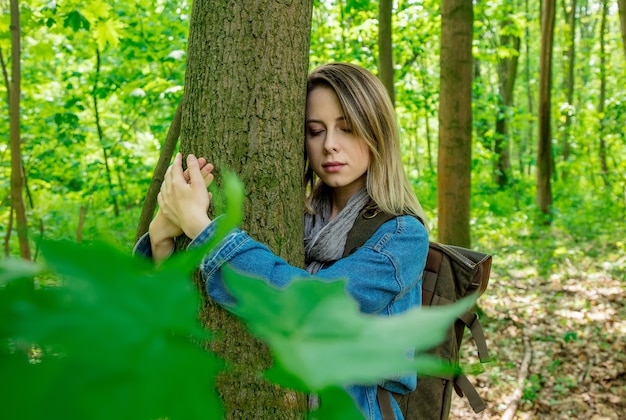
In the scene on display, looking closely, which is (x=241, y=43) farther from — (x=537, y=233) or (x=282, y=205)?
(x=537, y=233)

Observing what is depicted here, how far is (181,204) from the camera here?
1.41 m

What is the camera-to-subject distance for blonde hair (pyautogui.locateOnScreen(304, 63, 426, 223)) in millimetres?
1739

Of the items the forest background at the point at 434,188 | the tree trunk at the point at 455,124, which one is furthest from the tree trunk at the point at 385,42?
the tree trunk at the point at 455,124

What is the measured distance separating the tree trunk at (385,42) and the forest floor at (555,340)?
9.08ft

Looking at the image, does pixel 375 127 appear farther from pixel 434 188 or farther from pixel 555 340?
pixel 434 188

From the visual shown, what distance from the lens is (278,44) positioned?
149cm

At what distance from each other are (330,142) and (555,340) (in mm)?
4564

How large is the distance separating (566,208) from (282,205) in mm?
11043

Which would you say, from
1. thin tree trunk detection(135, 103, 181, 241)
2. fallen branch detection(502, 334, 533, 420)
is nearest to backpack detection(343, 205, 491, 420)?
thin tree trunk detection(135, 103, 181, 241)

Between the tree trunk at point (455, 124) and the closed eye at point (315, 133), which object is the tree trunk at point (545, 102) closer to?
the tree trunk at point (455, 124)

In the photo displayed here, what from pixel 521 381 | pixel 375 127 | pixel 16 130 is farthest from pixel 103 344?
pixel 521 381

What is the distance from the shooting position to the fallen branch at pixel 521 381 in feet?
13.5

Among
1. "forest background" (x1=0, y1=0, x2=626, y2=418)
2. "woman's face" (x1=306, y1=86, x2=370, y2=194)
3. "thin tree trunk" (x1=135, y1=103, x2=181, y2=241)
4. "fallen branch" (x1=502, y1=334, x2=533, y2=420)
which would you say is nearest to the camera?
"woman's face" (x1=306, y1=86, x2=370, y2=194)

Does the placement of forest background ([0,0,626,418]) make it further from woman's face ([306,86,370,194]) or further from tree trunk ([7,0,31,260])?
woman's face ([306,86,370,194])
